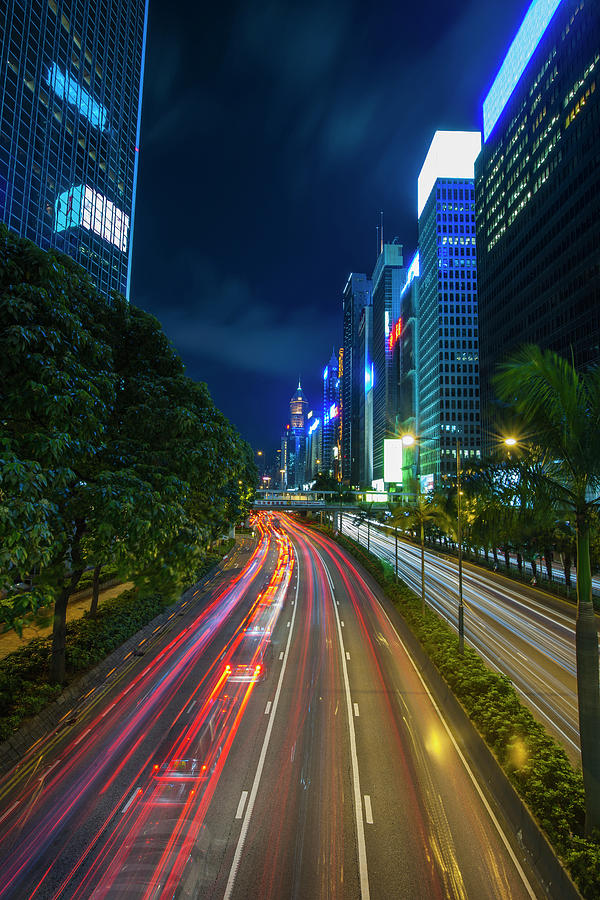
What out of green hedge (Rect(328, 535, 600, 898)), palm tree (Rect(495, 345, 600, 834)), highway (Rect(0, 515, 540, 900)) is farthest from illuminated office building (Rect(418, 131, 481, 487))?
palm tree (Rect(495, 345, 600, 834))

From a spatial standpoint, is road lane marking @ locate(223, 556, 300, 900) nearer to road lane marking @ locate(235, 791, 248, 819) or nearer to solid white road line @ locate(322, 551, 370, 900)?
road lane marking @ locate(235, 791, 248, 819)

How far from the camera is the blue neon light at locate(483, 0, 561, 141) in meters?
80.7

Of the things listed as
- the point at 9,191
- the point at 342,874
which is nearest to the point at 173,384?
the point at 342,874

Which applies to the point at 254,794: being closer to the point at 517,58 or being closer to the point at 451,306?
the point at 517,58

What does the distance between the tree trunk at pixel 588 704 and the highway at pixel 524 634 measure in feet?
18.8

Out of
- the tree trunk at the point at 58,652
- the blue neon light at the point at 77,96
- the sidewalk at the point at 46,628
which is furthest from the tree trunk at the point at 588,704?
the blue neon light at the point at 77,96

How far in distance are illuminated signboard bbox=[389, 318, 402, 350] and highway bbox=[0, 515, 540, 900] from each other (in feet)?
561

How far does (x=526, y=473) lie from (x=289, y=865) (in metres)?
9.63

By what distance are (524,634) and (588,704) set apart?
19.6 metres

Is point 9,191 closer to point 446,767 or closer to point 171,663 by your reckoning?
point 171,663

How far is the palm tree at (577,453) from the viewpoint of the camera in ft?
28.6

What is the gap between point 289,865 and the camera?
30.1 feet

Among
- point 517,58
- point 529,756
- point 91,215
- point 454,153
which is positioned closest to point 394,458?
point 454,153

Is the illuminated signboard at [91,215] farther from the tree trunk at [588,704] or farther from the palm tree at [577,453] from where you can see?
the tree trunk at [588,704]
